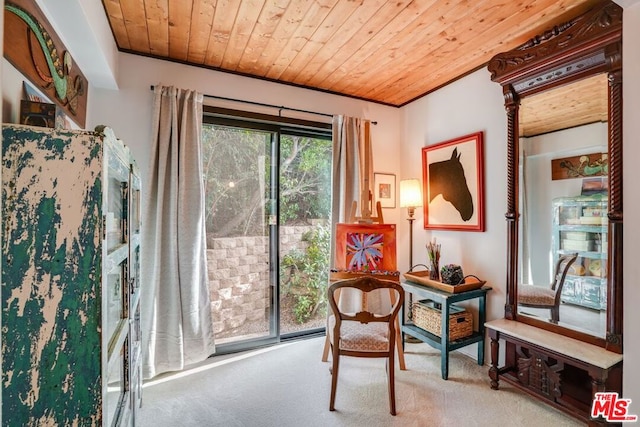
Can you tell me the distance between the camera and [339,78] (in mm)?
2758

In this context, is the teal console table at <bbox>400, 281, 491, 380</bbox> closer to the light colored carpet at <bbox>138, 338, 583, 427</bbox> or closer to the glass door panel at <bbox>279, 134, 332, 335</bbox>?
the light colored carpet at <bbox>138, 338, 583, 427</bbox>

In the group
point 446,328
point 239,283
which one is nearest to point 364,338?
point 446,328

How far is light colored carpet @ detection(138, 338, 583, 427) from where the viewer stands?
71.2 inches

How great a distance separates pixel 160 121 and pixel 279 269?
1.62 m

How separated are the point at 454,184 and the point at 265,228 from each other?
1816 millimetres

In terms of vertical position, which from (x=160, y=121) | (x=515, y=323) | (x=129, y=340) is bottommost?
(x=515, y=323)

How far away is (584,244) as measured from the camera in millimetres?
1866

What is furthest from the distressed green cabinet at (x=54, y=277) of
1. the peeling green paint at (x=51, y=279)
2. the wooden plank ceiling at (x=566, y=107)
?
the wooden plank ceiling at (x=566, y=107)

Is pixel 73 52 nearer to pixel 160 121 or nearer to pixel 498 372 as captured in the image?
pixel 160 121

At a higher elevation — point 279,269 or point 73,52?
point 73,52

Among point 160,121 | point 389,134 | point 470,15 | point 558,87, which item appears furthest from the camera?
point 389,134

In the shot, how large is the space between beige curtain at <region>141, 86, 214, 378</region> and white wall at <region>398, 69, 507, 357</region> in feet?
7.18
